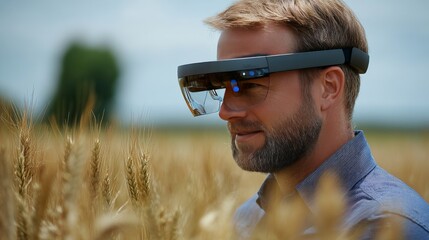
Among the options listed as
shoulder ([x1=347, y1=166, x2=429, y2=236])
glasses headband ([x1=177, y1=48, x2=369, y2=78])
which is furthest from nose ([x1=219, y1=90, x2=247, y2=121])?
shoulder ([x1=347, y1=166, x2=429, y2=236])

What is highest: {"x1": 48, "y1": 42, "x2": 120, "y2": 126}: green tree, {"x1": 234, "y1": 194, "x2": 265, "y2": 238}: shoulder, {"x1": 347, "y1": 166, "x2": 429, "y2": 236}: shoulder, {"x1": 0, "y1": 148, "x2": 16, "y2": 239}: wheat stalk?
{"x1": 0, "y1": 148, "x2": 16, "y2": 239}: wheat stalk

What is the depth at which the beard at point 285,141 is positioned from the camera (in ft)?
7.42

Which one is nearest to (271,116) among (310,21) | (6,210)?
(310,21)

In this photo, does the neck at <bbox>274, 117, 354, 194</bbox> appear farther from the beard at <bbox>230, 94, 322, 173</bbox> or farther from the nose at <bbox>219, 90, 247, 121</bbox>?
the nose at <bbox>219, 90, 247, 121</bbox>

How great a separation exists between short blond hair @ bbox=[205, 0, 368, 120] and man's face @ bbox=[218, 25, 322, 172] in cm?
4

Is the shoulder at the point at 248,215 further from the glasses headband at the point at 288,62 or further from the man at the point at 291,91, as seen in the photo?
the glasses headband at the point at 288,62

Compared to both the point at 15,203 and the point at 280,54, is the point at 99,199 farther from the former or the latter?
the point at 280,54

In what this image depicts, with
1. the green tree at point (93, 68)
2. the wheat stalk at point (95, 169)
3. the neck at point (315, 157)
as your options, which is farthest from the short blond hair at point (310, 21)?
the green tree at point (93, 68)

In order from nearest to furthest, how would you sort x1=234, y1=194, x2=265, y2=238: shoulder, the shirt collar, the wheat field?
the wheat field
the shirt collar
x1=234, y1=194, x2=265, y2=238: shoulder

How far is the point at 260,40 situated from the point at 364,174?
26.8 inches

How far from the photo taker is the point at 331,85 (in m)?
2.43

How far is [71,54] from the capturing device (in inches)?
2163

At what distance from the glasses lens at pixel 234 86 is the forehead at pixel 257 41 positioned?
0.35ft

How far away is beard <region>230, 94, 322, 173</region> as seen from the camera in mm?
2262
